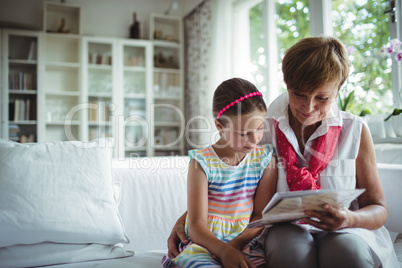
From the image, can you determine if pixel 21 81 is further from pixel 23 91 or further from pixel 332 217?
pixel 332 217

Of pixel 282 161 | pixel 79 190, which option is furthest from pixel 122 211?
pixel 282 161

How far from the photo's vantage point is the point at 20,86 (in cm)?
414

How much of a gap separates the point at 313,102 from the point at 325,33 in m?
1.94

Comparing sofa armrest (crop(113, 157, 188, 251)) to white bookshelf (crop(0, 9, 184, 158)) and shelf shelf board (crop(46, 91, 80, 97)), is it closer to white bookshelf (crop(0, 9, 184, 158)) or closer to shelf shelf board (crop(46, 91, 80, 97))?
white bookshelf (crop(0, 9, 184, 158))

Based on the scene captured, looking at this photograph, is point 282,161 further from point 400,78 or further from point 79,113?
point 79,113

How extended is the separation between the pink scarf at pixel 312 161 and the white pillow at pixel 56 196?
600 mm

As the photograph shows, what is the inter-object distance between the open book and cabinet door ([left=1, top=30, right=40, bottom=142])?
386 cm

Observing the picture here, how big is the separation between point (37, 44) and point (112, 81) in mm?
913

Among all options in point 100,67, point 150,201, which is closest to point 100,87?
point 100,67

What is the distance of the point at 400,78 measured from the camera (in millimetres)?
2328

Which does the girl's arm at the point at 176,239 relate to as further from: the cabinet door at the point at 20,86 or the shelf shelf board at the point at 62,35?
the shelf shelf board at the point at 62,35

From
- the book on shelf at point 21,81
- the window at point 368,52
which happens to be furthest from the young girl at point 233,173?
the book on shelf at point 21,81

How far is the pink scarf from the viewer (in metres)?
1.10

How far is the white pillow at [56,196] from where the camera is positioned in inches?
45.4
